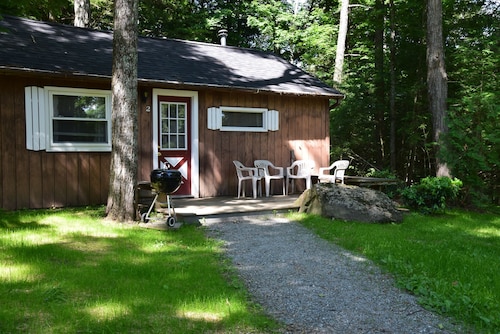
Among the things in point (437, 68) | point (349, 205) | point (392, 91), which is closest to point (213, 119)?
point (349, 205)

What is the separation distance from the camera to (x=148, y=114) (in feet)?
27.3

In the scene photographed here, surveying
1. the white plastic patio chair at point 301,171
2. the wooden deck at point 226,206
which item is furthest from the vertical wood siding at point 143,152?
the wooden deck at point 226,206

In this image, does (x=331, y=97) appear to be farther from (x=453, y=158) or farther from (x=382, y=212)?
(x=382, y=212)

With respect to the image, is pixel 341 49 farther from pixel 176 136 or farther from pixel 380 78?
pixel 176 136

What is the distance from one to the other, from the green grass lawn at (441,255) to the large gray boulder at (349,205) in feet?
0.74

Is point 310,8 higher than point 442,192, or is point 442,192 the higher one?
point 310,8

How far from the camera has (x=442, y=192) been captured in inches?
321

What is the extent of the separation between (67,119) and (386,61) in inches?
486

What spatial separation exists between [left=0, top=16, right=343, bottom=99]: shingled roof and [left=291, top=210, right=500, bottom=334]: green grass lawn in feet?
12.0

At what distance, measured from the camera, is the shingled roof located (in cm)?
748

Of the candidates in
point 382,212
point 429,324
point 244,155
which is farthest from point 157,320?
point 244,155

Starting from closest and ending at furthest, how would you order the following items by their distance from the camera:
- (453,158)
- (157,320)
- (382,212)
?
(157,320) < (382,212) < (453,158)

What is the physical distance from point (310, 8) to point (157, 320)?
2028cm

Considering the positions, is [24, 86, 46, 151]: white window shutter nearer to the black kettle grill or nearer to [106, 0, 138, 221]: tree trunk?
[106, 0, 138, 221]: tree trunk
